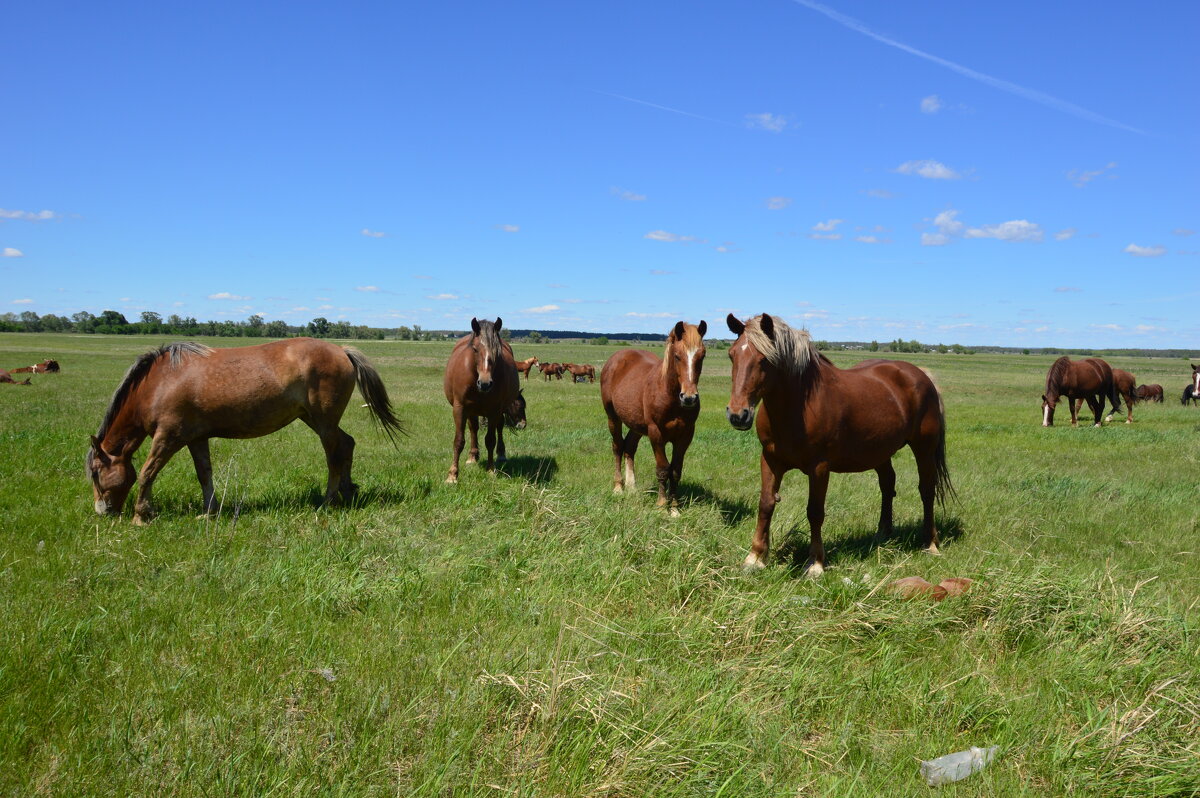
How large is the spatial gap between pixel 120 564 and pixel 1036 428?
20.9 meters

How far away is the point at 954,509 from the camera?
28.1ft

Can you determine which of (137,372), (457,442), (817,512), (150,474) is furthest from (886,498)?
(137,372)

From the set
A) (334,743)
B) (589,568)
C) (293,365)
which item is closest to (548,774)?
(334,743)

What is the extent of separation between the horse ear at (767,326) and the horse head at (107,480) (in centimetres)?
650

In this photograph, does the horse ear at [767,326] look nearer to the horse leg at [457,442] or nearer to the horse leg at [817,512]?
the horse leg at [817,512]

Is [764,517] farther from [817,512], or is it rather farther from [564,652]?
[564,652]

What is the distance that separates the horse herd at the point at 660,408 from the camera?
19.1ft

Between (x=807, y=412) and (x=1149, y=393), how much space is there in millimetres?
38054

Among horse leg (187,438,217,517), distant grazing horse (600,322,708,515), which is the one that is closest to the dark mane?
horse leg (187,438,217,517)

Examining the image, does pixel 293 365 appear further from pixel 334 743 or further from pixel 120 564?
pixel 334 743

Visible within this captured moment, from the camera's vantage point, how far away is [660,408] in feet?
26.6

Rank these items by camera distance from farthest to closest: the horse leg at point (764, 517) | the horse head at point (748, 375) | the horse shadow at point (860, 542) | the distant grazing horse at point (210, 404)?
the distant grazing horse at point (210, 404)
the horse shadow at point (860, 542)
the horse leg at point (764, 517)
the horse head at point (748, 375)

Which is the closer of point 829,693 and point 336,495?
point 829,693

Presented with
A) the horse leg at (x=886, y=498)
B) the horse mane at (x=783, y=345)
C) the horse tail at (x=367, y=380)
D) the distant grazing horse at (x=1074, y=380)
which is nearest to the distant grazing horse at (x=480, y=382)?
the horse tail at (x=367, y=380)
